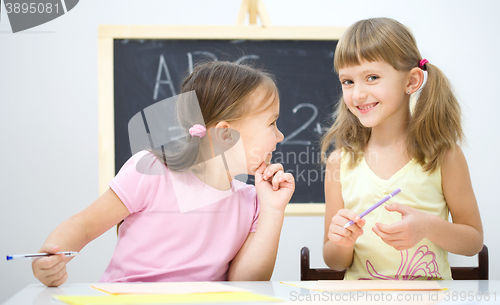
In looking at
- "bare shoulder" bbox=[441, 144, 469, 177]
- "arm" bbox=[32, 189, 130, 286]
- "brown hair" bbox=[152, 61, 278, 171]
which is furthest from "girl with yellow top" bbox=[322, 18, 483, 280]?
"arm" bbox=[32, 189, 130, 286]

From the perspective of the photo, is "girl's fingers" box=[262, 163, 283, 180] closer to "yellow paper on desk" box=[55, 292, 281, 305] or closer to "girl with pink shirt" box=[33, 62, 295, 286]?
"girl with pink shirt" box=[33, 62, 295, 286]

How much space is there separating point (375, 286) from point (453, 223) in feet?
1.25

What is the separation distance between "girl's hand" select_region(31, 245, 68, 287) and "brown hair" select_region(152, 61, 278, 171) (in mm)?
354

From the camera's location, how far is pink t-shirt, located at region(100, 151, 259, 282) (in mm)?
849

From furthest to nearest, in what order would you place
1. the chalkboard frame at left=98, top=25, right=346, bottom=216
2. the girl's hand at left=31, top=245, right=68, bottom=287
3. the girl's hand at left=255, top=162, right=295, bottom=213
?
1. the chalkboard frame at left=98, top=25, right=346, bottom=216
2. the girl's hand at left=255, top=162, right=295, bottom=213
3. the girl's hand at left=31, top=245, right=68, bottom=287

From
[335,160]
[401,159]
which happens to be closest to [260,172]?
[335,160]

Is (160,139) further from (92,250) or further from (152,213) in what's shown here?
(92,250)

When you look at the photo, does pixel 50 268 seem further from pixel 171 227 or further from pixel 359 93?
pixel 359 93

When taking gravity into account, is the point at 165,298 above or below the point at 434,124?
below

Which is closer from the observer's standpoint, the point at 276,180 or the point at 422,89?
the point at 276,180

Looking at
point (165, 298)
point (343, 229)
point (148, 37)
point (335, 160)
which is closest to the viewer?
point (165, 298)

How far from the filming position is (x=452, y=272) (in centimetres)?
100

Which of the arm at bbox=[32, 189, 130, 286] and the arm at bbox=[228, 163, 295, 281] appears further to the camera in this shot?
the arm at bbox=[228, 163, 295, 281]


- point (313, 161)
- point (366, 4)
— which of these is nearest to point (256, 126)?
point (313, 161)
